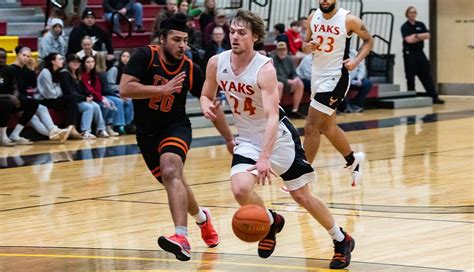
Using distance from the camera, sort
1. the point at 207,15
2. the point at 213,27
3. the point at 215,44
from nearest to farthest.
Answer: the point at 215,44 < the point at 213,27 < the point at 207,15

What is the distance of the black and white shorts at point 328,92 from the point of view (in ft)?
35.4

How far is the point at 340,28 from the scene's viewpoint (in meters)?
10.8

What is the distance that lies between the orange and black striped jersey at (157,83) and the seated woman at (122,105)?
9.11 meters

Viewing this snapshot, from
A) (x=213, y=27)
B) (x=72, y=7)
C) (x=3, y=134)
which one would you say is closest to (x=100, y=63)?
(x=3, y=134)

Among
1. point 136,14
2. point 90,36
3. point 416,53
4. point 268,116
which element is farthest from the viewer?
point 416,53

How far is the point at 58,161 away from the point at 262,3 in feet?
35.8

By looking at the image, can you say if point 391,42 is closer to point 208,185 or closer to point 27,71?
point 27,71

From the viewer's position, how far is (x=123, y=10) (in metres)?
20.0

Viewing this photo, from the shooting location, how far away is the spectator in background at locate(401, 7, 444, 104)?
77.4 feet

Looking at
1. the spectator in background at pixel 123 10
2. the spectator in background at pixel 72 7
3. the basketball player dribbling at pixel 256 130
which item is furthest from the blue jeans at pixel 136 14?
the basketball player dribbling at pixel 256 130

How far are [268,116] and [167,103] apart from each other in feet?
4.08

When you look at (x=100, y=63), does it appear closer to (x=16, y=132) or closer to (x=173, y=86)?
(x=16, y=132)

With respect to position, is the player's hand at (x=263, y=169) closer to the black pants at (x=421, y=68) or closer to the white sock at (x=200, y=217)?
the white sock at (x=200, y=217)

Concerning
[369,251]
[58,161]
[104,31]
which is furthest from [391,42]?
[369,251]
